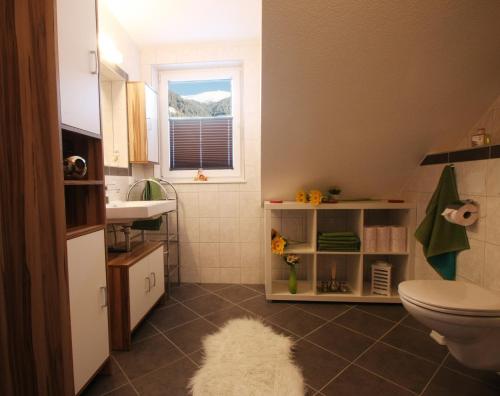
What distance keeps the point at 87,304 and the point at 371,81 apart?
189cm

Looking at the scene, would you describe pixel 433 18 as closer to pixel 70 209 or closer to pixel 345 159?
pixel 345 159

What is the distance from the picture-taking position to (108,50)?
6.21ft

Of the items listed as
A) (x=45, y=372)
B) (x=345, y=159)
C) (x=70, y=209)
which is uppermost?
(x=345, y=159)

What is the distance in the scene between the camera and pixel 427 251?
1811 mm

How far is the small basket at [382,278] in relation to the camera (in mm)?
2133

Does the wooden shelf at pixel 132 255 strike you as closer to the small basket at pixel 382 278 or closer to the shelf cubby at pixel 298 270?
the shelf cubby at pixel 298 270

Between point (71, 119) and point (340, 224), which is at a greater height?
point (71, 119)

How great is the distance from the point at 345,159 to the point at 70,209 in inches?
73.1

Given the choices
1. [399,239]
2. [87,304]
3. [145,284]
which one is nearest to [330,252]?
[399,239]

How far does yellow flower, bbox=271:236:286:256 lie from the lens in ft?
7.04

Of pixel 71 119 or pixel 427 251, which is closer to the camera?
pixel 71 119

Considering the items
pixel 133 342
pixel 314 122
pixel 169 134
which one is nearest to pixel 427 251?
pixel 314 122

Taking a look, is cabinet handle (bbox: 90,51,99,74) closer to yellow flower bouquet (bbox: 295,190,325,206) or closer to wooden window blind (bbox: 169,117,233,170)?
wooden window blind (bbox: 169,117,233,170)

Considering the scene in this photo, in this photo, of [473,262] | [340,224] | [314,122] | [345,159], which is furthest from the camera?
[340,224]
